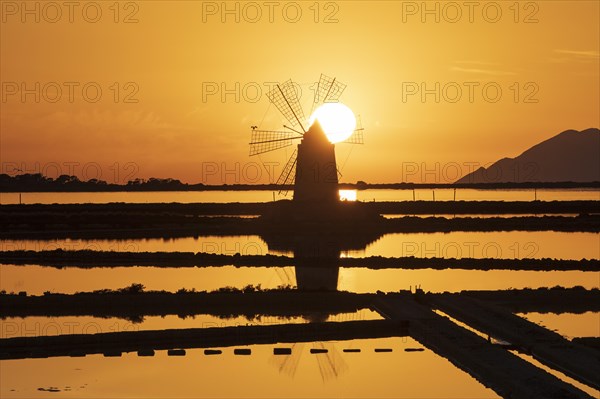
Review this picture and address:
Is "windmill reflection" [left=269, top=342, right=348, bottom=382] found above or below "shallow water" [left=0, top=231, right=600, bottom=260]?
below

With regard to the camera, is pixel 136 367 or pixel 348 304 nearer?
pixel 136 367

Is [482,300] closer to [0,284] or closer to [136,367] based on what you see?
[136,367]

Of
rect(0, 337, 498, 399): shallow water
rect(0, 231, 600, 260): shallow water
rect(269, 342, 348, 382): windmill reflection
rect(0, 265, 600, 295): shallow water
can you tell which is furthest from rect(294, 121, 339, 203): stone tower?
rect(0, 337, 498, 399): shallow water

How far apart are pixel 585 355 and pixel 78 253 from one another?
67.2ft

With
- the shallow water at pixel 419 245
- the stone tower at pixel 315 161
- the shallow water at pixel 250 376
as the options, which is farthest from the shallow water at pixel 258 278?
the stone tower at pixel 315 161

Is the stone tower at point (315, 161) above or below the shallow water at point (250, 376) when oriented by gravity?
above

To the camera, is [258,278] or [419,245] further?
[419,245]

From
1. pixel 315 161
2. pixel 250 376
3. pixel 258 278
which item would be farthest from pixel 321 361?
pixel 315 161

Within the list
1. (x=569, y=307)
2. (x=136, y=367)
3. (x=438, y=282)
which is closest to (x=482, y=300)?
(x=569, y=307)

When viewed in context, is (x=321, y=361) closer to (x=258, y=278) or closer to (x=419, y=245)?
(x=258, y=278)

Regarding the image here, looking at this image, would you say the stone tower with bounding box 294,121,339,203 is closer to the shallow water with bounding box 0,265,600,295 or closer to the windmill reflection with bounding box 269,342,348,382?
the shallow water with bounding box 0,265,600,295

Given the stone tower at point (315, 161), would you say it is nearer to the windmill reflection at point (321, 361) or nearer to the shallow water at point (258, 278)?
the shallow water at point (258, 278)

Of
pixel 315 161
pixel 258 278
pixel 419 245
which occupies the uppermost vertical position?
pixel 315 161

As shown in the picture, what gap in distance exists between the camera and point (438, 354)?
16.0m
